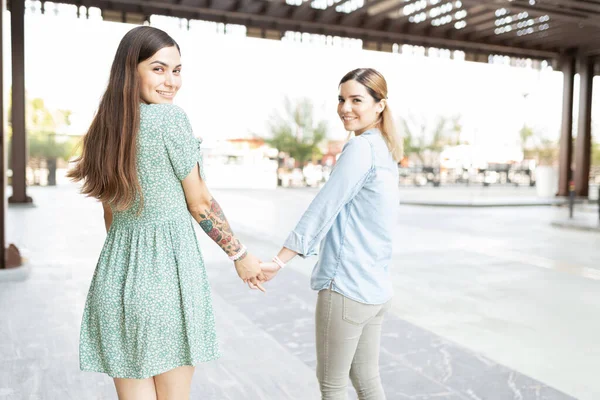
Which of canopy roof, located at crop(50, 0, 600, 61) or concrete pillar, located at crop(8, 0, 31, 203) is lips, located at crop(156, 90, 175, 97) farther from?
concrete pillar, located at crop(8, 0, 31, 203)

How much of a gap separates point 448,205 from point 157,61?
14.9 meters

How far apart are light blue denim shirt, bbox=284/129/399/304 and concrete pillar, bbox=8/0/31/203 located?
12515mm

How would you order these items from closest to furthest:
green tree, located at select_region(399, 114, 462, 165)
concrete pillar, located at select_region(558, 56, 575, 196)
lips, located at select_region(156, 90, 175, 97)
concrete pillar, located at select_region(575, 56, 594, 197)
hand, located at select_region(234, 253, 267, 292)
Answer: lips, located at select_region(156, 90, 175, 97), hand, located at select_region(234, 253, 267, 292), concrete pillar, located at select_region(558, 56, 575, 196), concrete pillar, located at select_region(575, 56, 594, 197), green tree, located at select_region(399, 114, 462, 165)

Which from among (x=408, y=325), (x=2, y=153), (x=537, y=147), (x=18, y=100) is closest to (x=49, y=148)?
(x=18, y=100)

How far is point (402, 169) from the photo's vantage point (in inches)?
1141

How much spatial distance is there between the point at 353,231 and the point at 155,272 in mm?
658

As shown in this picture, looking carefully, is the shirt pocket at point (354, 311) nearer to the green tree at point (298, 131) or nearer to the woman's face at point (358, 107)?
the woman's face at point (358, 107)

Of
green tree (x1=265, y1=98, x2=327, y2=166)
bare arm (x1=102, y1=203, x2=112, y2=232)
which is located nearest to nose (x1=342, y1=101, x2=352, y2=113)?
bare arm (x1=102, y1=203, x2=112, y2=232)

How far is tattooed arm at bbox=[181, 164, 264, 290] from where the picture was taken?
1725 mm

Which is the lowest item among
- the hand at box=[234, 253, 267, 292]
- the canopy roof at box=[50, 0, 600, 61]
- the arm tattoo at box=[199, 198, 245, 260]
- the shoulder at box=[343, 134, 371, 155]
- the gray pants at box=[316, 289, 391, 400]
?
the gray pants at box=[316, 289, 391, 400]

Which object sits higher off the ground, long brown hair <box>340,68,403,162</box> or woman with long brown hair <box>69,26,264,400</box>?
long brown hair <box>340,68,403,162</box>

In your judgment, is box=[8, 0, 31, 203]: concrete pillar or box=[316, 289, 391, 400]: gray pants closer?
box=[316, 289, 391, 400]: gray pants

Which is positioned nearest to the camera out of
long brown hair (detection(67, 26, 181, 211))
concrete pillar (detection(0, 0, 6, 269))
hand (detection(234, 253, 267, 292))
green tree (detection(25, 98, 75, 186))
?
long brown hair (detection(67, 26, 181, 211))

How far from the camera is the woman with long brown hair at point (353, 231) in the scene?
6.29ft
